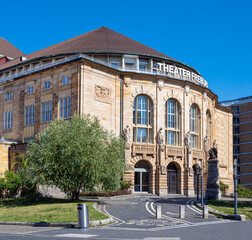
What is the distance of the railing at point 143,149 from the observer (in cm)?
4694

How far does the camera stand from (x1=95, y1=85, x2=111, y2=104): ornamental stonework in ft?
147

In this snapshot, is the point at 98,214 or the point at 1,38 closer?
the point at 98,214

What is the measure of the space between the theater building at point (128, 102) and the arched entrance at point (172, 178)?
124 millimetres

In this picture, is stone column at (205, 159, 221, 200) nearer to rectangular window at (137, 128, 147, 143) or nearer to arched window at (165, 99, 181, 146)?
rectangular window at (137, 128, 147, 143)

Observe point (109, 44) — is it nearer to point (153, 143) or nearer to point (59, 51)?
point (59, 51)

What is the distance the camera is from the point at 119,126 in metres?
46.9

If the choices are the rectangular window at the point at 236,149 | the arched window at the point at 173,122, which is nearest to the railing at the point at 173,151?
the arched window at the point at 173,122

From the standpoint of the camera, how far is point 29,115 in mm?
47844

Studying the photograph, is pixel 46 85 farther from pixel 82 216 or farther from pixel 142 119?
pixel 82 216

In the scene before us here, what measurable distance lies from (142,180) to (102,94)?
1153 centimetres

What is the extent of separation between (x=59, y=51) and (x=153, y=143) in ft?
56.0

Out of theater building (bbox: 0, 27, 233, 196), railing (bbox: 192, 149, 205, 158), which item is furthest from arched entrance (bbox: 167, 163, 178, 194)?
railing (bbox: 192, 149, 205, 158)

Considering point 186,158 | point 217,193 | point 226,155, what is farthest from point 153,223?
point 226,155

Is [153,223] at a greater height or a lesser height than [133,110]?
lesser
